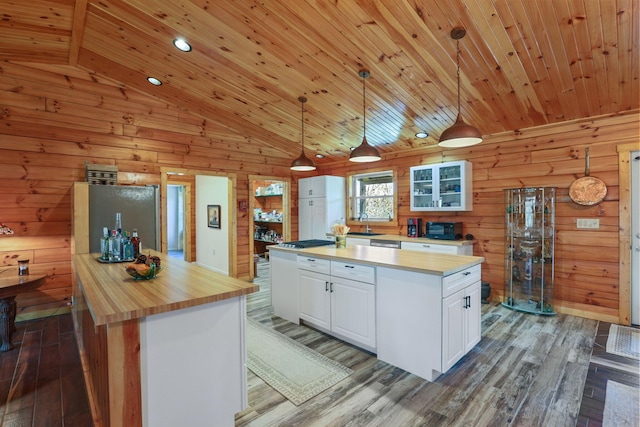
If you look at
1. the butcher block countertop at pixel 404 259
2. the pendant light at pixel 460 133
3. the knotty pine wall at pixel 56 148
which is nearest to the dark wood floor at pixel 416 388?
the butcher block countertop at pixel 404 259

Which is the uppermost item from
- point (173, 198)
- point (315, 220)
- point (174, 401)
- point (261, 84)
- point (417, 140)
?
point (261, 84)

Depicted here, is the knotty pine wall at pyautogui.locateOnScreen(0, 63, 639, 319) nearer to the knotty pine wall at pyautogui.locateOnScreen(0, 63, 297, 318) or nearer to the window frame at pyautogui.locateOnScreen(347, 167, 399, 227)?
the knotty pine wall at pyautogui.locateOnScreen(0, 63, 297, 318)

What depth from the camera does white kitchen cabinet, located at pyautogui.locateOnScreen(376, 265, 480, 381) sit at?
2.30 metres

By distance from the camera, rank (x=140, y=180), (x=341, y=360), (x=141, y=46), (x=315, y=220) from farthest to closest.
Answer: (x=315, y=220) < (x=140, y=180) < (x=141, y=46) < (x=341, y=360)

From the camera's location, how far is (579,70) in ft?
9.46

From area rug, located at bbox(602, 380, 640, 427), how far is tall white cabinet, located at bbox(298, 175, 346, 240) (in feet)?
14.4

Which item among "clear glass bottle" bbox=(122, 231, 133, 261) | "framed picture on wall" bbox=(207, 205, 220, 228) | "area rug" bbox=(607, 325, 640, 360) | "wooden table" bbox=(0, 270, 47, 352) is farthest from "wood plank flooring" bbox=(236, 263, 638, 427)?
"framed picture on wall" bbox=(207, 205, 220, 228)

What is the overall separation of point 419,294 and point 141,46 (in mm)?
3852

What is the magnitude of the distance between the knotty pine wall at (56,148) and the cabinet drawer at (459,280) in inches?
175

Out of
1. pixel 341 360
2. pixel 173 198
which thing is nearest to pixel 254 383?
pixel 341 360

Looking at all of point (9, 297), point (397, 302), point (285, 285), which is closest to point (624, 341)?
point (397, 302)

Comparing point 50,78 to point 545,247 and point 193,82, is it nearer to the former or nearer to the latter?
point 193,82

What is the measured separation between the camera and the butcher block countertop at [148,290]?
4.43 ft

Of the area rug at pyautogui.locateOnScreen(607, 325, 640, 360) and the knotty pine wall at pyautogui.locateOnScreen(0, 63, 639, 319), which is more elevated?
the knotty pine wall at pyautogui.locateOnScreen(0, 63, 639, 319)
